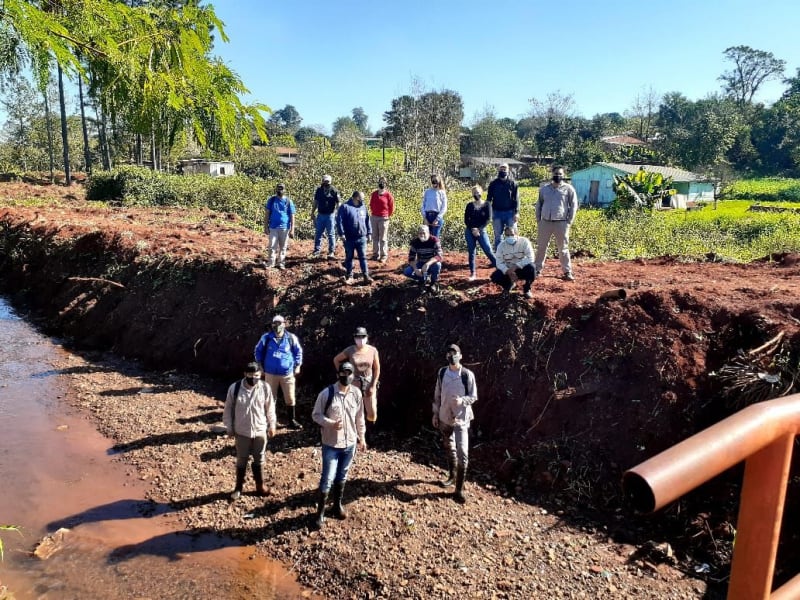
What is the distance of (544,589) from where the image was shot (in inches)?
236

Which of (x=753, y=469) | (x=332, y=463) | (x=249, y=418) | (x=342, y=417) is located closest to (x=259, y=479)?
(x=249, y=418)

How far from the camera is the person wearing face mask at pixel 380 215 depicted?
11.6 m

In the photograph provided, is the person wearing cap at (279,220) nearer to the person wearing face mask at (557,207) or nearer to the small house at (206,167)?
the person wearing face mask at (557,207)

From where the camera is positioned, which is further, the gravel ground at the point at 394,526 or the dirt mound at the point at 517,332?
the dirt mound at the point at 517,332

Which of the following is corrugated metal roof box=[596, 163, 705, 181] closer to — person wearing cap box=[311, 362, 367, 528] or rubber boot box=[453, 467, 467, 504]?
rubber boot box=[453, 467, 467, 504]

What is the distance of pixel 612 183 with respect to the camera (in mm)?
36188

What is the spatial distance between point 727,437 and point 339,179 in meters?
22.7

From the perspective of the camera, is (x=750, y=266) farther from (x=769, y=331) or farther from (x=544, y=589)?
(x=544, y=589)

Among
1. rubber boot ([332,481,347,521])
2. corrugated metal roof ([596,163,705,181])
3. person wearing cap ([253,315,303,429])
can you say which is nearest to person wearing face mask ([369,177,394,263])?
person wearing cap ([253,315,303,429])

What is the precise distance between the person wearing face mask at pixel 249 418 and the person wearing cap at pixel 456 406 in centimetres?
217

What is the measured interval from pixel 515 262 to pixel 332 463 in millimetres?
4377

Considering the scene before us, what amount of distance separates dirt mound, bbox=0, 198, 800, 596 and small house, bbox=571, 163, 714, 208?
87.4 feet

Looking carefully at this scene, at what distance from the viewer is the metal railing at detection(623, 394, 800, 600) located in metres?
0.98

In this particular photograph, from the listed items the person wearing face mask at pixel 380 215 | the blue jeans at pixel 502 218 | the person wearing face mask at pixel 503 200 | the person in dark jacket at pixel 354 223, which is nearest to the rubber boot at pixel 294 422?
the person in dark jacket at pixel 354 223
